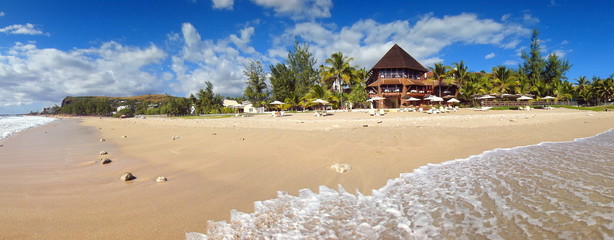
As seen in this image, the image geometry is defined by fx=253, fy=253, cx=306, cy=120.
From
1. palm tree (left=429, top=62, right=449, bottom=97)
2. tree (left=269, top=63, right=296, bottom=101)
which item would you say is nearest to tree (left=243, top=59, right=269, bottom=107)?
tree (left=269, top=63, right=296, bottom=101)

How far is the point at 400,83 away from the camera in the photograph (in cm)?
4378

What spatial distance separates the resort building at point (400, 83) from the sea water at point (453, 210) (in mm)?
41063

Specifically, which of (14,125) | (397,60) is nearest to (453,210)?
(14,125)

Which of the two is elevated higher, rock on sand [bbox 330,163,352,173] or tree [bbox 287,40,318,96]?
tree [bbox 287,40,318,96]

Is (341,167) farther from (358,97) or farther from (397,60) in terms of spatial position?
(397,60)

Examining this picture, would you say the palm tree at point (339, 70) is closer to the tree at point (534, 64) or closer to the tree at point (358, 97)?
the tree at point (358, 97)

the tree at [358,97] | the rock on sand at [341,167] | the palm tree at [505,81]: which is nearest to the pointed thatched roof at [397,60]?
the tree at [358,97]

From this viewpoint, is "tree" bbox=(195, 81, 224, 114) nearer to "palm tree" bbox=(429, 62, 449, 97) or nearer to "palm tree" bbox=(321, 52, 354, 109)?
"palm tree" bbox=(321, 52, 354, 109)

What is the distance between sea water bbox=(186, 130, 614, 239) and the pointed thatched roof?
43712 mm

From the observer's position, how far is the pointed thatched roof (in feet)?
149

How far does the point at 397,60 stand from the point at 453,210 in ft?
155

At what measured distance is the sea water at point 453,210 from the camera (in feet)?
A: 7.67

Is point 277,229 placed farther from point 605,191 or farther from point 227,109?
point 227,109

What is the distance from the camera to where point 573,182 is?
3.65 m
